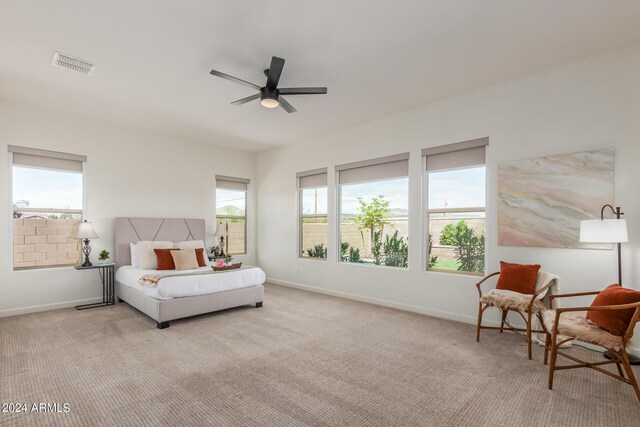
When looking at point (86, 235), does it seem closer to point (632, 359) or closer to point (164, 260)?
point (164, 260)

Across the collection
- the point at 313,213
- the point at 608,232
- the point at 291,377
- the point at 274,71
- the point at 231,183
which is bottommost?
the point at 291,377

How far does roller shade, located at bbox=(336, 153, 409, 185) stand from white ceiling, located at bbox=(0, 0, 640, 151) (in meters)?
0.84

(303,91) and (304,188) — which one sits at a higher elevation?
(303,91)

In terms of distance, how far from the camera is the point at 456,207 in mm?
4410

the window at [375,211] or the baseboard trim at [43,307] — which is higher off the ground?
the window at [375,211]

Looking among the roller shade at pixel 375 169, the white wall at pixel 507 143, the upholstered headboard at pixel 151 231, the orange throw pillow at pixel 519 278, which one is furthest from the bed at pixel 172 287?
the orange throw pillow at pixel 519 278

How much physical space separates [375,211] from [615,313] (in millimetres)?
3389

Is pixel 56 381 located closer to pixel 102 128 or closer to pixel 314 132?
pixel 102 128

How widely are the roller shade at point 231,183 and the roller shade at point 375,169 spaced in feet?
8.07

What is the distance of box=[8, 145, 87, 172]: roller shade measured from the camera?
4.60 m

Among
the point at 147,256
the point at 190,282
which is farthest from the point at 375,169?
the point at 147,256

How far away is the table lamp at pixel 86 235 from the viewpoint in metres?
4.71

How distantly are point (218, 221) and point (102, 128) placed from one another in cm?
→ 258

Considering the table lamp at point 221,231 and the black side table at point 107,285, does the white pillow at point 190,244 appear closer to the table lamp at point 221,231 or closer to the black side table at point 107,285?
the table lamp at point 221,231
